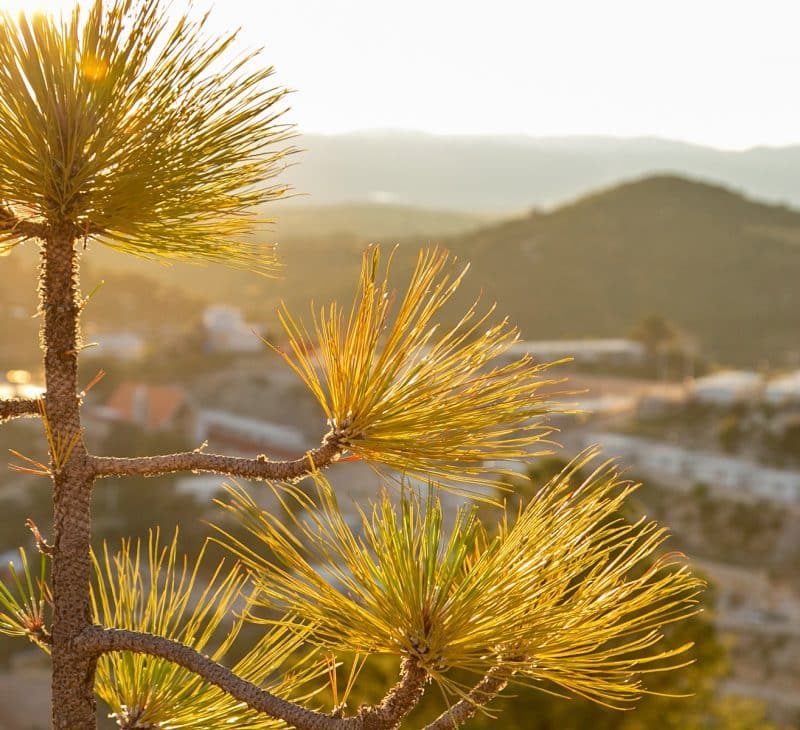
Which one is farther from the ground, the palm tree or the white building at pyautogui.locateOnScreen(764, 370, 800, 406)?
the palm tree

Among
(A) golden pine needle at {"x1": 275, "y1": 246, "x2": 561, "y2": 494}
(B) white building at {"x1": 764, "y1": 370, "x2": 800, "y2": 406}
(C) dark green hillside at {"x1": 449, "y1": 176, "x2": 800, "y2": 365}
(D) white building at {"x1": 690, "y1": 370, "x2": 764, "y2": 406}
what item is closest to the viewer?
(A) golden pine needle at {"x1": 275, "y1": 246, "x2": 561, "y2": 494}

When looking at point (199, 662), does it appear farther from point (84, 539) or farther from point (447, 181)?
point (447, 181)

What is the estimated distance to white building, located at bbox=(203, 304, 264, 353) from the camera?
4066 cm

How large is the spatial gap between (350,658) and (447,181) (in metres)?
195

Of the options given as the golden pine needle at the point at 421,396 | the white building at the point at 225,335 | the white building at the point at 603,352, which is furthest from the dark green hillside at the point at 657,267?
the golden pine needle at the point at 421,396

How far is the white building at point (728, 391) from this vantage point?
3422 centimetres

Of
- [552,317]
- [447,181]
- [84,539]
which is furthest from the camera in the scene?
[447,181]

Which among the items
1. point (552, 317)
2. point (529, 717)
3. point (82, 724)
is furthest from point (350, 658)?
point (552, 317)

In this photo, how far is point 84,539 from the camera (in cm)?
178

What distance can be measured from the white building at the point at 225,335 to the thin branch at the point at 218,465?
3868 centimetres

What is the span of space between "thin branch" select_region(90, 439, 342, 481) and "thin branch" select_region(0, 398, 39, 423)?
0.48 ft

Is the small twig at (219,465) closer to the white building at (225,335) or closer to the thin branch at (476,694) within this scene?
the thin branch at (476,694)

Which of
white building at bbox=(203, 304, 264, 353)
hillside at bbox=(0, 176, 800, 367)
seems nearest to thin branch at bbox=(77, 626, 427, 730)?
white building at bbox=(203, 304, 264, 353)

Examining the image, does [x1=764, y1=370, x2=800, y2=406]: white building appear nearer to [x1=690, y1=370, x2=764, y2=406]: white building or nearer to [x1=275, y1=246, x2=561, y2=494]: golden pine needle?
[x1=690, y1=370, x2=764, y2=406]: white building
